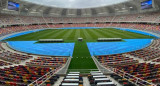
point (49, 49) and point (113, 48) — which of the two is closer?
point (113, 48)

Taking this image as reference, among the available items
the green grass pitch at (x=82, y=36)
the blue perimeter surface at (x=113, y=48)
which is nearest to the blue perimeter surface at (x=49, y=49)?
the green grass pitch at (x=82, y=36)

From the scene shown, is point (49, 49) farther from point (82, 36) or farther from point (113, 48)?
point (82, 36)

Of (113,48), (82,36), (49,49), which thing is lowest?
(49,49)

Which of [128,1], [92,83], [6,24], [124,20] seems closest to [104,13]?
[124,20]

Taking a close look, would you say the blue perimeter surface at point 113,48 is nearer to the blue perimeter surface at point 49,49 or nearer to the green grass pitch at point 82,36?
the green grass pitch at point 82,36

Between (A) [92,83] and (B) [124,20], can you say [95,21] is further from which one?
(A) [92,83]

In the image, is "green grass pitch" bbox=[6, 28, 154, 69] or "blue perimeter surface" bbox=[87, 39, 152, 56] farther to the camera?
"blue perimeter surface" bbox=[87, 39, 152, 56]

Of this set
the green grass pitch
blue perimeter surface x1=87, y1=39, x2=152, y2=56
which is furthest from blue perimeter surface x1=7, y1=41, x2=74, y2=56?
blue perimeter surface x1=87, y1=39, x2=152, y2=56

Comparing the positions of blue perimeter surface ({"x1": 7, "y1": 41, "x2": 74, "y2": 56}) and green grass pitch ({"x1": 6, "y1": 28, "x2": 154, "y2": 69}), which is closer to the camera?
green grass pitch ({"x1": 6, "y1": 28, "x2": 154, "y2": 69})

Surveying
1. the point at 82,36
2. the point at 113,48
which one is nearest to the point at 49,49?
the point at 113,48

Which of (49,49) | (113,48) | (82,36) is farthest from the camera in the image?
(82,36)

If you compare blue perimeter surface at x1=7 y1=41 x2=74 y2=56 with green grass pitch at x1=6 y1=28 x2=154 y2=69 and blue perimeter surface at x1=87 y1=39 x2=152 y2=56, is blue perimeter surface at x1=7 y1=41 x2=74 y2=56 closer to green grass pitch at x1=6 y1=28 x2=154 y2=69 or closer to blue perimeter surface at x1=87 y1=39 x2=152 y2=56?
green grass pitch at x1=6 y1=28 x2=154 y2=69

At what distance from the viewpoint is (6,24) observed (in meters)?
53.5

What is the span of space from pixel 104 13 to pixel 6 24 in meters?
68.7
